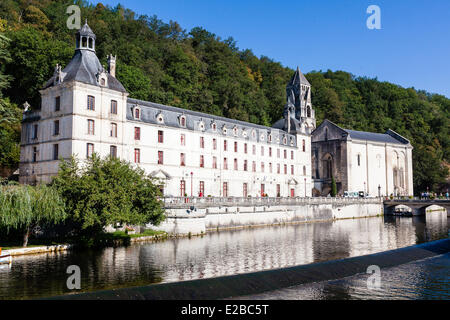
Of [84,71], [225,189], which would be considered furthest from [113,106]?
[225,189]

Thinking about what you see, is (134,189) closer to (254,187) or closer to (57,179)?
(57,179)

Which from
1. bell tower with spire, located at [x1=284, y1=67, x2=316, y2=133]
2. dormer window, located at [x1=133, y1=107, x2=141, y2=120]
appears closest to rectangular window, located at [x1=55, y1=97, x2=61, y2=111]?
dormer window, located at [x1=133, y1=107, x2=141, y2=120]

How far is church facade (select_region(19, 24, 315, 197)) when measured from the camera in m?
43.8

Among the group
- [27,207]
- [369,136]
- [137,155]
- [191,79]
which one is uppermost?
[191,79]

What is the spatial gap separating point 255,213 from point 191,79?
44.1 metres

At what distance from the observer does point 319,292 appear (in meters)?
18.8

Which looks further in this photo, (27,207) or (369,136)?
(369,136)

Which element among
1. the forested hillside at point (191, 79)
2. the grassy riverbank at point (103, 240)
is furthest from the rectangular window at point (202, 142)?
the grassy riverbank at point (103, 240)

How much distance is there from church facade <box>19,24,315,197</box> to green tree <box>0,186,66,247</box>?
10996 mm

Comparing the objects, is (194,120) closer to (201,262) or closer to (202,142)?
(202,142)

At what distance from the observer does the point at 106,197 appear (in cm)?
3238

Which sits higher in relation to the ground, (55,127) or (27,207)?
(55,127)

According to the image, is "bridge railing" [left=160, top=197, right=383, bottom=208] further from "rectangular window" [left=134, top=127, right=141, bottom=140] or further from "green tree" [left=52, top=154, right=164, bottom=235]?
"rectangular window" [left=134, top=127, right=141, bottom=140]
